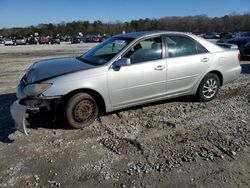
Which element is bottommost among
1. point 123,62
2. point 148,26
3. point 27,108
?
point 27,108

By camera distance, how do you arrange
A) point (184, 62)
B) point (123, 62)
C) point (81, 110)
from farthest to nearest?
point (184, 62), point (123, 62), point (81, 110)

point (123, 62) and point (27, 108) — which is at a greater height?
point (123, 62)

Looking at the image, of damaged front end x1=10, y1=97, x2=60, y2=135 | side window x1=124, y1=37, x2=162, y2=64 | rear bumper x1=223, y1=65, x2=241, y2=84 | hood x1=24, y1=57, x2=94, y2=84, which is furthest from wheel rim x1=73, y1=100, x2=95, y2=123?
rear bumper x1=223, y1=65, x2=241, y2=84

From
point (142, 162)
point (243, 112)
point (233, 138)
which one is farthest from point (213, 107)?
point (142, 162)

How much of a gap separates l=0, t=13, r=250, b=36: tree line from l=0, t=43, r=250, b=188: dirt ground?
311 ft

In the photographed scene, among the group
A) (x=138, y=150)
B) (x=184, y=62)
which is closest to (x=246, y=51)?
(x=184, y=62)

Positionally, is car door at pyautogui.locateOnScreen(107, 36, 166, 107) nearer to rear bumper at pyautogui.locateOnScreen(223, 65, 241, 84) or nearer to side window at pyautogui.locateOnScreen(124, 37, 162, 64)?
side window at pyautogui.locateOnScreen(124, 37, 162, 64)

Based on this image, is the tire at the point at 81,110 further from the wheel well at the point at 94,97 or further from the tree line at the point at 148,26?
the tree line at the point at 148,26

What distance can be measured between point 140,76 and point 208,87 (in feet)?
6.03

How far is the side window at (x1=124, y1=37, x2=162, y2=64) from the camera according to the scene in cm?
546

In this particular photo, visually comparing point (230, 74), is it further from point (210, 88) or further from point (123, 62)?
point (123, 62)

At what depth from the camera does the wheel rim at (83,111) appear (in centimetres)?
502

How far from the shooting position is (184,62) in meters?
5.91

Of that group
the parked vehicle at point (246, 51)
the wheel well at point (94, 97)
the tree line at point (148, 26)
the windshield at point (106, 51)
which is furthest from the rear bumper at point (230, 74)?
the tree line at point (148, 26)
